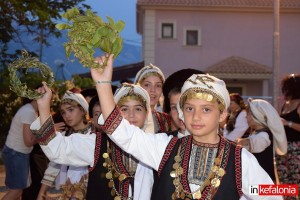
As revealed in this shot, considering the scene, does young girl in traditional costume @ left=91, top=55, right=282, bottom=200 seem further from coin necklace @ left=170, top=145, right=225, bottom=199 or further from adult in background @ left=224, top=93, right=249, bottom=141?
adult in background @ left=224, top=93, right=249, bottom=141

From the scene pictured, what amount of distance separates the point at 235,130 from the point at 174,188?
5.03 m

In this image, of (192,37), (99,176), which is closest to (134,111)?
(99,176)

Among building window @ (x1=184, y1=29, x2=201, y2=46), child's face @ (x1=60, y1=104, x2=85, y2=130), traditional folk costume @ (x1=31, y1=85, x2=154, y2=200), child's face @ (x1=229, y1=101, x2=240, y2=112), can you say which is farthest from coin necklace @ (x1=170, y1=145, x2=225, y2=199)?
building window @ (x1=184, y1=29, x2=201, y2=46)

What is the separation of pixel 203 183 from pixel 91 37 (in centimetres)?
122

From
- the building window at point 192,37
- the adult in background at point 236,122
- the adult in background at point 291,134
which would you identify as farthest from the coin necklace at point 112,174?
the building window at point 192,37

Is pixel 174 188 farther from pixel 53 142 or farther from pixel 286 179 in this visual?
pixel 286 179

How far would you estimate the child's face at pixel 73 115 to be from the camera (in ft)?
22.1

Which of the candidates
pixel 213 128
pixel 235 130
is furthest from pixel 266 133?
pixel 213 128

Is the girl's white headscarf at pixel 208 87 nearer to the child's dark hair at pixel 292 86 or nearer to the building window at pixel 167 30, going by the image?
the child's dark hair at pixel 292 86

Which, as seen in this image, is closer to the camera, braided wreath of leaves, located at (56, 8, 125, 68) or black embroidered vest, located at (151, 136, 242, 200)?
braided wreath of leaves, located at (56, 8, 125, 68)

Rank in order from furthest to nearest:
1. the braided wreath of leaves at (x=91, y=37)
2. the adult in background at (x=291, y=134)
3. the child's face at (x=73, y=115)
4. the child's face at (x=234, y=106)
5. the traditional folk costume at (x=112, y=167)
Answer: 1. the child's face at (x=234, y=106)
2. the adult in background at (x=291, y=134)
3. the child's face at (x=73, y=115)
4. the traditional folk costume at (x=112, y=167)
5. the braided wreath of leaves at (x=91, y=37)

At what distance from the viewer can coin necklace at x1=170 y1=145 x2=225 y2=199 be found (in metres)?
4.12

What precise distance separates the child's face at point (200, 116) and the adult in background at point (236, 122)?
14.8 ft

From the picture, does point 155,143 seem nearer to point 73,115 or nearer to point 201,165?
point 201,165
